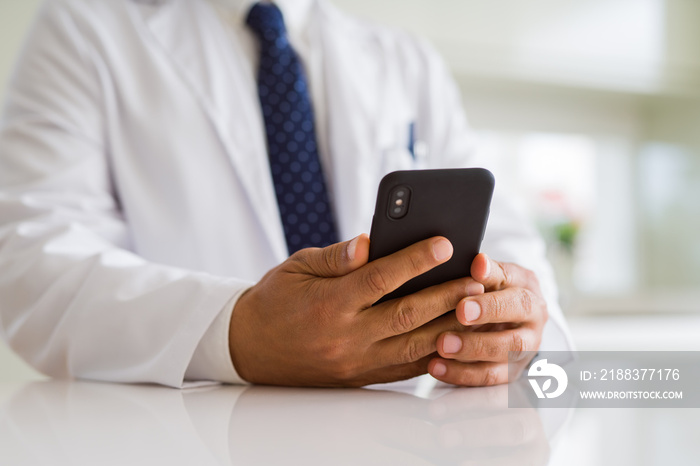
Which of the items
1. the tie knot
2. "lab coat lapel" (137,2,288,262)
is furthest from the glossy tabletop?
the tie knot

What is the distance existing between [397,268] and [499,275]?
0.46 ft

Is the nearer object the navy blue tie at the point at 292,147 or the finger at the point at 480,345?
the finger at the point at 480,345

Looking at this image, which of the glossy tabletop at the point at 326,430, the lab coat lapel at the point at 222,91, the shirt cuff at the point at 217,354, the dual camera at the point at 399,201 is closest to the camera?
the glossy tabletop at the point at 326,430

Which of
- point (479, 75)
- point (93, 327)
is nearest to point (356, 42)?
point (93, 327)

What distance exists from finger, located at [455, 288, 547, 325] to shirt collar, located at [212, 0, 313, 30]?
0.70 m

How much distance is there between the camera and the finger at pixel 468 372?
619 mm

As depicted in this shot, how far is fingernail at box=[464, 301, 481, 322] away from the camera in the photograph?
0.57 metres

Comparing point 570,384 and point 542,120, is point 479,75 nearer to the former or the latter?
point 542,120

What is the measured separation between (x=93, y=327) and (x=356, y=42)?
75cm

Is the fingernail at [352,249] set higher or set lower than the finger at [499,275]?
higher

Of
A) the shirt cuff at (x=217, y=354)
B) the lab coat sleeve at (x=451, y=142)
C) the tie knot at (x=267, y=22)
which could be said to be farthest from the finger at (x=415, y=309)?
the tie knot at (x=267, y=22)

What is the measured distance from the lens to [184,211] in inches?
36.7

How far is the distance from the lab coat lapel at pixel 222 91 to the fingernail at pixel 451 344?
1.31 feet

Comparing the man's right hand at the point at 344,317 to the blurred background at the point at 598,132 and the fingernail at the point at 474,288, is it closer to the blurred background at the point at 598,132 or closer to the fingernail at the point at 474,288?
the fingernail at the point at 474,288
